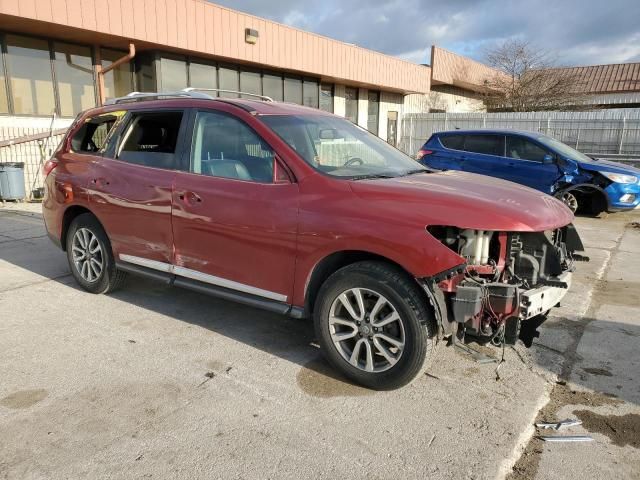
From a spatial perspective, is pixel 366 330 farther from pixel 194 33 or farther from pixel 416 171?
pixel 194 33

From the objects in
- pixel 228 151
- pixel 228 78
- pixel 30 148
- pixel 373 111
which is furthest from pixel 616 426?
pixel 373 111

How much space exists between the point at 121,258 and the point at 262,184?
1.83m

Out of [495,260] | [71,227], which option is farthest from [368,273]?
[71,227]

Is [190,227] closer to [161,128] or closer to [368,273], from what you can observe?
[161,128]

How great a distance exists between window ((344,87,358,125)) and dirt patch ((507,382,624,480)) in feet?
61.2

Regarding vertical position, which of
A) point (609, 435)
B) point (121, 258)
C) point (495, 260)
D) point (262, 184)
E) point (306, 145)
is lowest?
point (609, 435)

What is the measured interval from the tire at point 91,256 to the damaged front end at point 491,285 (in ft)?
10.6

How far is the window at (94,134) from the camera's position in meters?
4.80

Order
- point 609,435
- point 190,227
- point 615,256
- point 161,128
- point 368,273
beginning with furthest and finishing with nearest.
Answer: point 615,256 < point 161,128 < point 190,227 < point 368,273 < point 609,435

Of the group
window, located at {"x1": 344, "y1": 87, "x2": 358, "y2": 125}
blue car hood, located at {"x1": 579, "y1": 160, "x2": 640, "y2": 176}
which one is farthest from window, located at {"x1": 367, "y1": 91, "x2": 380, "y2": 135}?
blue car hood, located at {"x1": 579, "y1": 160, "x2": 640, "y2": 176}

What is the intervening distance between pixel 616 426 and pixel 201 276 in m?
2.96

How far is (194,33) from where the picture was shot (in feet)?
42.7

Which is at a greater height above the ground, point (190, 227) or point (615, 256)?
point (190, 227)

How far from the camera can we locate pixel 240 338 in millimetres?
4020
